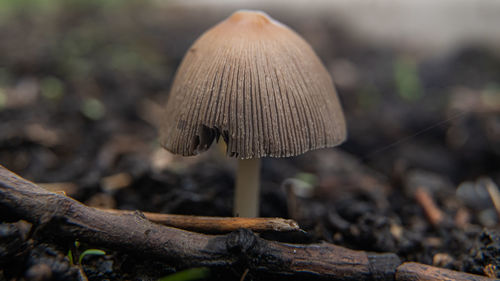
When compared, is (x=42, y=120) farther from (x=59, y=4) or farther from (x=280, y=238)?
(x=59, y=4)

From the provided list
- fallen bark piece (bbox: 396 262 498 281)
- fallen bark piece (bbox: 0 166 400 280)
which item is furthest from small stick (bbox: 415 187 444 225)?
fallen bark piece (bbox: 0 166 400 280)

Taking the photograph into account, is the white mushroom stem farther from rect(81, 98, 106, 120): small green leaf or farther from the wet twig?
rect(81, 98, 106, 120): small green leaf

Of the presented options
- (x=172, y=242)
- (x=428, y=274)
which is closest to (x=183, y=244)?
(x=172, y=242)

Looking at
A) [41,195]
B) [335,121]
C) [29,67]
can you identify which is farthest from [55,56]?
[335,121]

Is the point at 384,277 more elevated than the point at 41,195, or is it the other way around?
the point at 41,195

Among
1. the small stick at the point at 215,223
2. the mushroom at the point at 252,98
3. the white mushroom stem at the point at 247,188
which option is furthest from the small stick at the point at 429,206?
the small stick at the point at 215,223

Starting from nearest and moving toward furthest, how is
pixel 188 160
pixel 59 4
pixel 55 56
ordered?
1. pixel 188 160
2. pixel 55 56
3. pixel 59 4

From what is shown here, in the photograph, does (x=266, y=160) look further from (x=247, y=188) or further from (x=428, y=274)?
(x=428, y=274)
